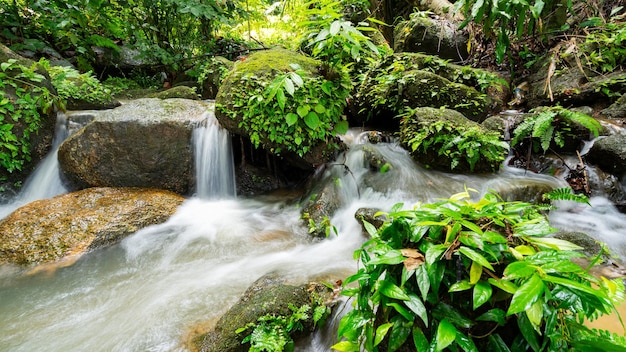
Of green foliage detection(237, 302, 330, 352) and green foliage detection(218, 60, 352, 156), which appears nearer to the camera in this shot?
green foliage detection(237, 302, 330, 352)

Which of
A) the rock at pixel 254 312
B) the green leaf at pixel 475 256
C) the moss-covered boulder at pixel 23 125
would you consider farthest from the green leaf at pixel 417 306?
the moss-covered boulder at pixel 23 125

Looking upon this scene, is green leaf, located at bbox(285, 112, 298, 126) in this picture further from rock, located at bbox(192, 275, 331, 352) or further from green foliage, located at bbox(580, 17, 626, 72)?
green foliage, located at bbox(580, 17, 626, 72)

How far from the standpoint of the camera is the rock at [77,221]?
3740 mm

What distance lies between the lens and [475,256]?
1.15 meters

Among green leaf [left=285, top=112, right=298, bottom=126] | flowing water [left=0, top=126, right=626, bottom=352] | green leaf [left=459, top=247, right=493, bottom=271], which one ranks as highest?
green leaf [left=285, top=112, right=298, bottom=126]

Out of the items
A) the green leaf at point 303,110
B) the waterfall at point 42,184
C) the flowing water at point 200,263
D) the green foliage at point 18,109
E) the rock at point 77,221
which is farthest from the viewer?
the waterfall at point 42,184

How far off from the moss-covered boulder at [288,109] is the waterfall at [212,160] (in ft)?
2.04

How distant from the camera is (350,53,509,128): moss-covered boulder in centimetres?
615

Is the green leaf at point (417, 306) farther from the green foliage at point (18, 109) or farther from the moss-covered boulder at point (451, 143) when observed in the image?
the green foliage at point (18, 109)

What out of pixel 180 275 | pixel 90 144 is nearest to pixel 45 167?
pixel 90 144

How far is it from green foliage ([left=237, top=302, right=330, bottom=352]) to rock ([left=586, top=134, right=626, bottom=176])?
533 centimetres

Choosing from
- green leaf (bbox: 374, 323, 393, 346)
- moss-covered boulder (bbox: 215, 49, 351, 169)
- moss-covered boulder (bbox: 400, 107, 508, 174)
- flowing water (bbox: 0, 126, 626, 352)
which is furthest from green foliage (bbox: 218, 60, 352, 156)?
green leaf (bbox: 374, 323, 393, 346)

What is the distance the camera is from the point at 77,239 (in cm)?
391

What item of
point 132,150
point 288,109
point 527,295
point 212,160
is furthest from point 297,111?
point 527,295
